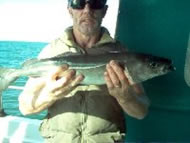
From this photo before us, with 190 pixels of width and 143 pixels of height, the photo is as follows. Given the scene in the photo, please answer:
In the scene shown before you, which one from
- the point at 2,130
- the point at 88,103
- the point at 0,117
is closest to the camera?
the point at 88,103

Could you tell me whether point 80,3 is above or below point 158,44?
above

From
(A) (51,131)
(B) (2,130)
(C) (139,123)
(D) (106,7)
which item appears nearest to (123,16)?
(D) (106,7)

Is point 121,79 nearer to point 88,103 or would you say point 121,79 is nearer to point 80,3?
point 88,103

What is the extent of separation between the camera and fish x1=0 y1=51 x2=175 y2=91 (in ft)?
8.78

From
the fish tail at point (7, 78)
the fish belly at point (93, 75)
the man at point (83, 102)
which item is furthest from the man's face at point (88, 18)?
the fish tail at point (7, 78)

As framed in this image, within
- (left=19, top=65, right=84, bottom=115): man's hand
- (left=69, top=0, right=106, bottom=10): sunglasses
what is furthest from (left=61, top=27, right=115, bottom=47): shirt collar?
(left=19, top=65, right=84, bottom=115): man's hand

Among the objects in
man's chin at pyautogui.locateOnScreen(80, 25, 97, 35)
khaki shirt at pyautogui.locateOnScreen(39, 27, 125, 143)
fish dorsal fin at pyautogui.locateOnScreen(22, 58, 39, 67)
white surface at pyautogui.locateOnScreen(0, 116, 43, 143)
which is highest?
man's chin at pyautogui.locateOnScreen(80, 25, 97, 35)

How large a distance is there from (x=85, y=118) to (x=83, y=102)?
11cm

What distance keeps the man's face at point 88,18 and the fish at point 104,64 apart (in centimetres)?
27

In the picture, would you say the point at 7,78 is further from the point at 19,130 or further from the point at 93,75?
the point at 19,130

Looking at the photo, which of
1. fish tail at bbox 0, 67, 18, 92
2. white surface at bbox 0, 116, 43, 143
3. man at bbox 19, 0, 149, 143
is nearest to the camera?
man at bbox 19, 0, 149, 143

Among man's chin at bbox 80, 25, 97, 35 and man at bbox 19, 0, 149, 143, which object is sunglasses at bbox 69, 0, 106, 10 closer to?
man at bbox 19, 0, 149, 143

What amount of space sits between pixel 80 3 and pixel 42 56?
18.6 inches

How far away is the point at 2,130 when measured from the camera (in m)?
3.98
